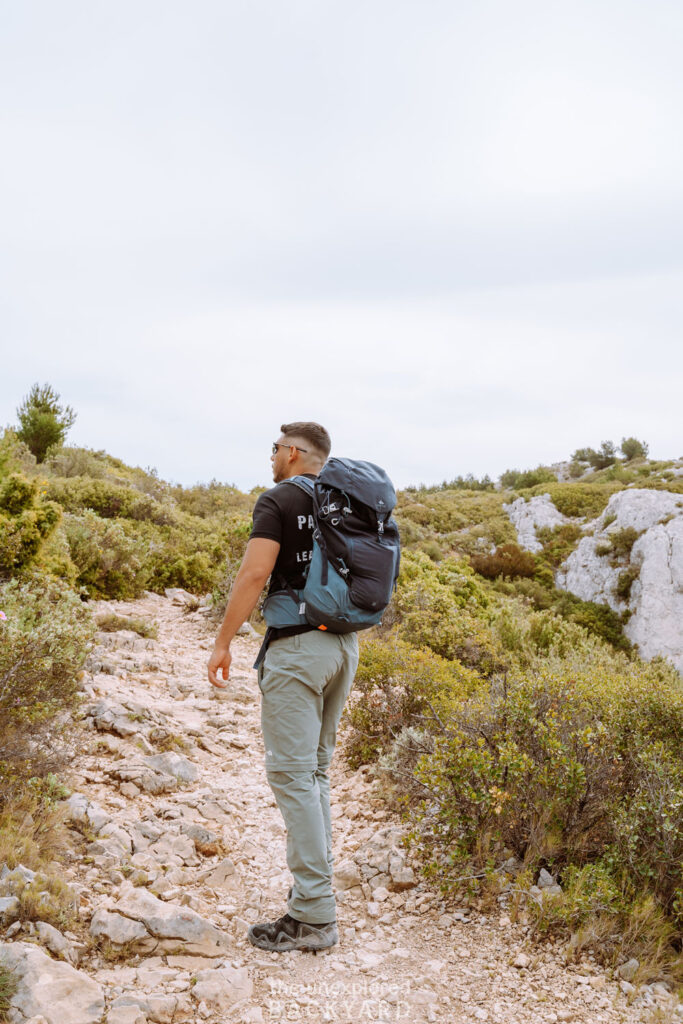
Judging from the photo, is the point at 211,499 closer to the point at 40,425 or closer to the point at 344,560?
the point at 40,425

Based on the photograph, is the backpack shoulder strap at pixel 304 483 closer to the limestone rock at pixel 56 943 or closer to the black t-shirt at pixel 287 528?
the black t-shirt at pixel 287 528

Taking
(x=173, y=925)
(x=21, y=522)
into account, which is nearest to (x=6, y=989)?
(x=173, y=925)

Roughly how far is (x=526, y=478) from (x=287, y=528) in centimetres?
3041

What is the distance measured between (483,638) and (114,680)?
4.14 metres

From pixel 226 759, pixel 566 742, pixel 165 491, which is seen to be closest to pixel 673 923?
pixel 566 742

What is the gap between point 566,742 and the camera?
12.0ft

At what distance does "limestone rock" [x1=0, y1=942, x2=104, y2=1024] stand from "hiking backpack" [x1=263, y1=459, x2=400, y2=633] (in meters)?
1.49

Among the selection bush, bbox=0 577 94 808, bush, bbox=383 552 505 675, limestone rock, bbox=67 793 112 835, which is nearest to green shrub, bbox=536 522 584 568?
bush, bbox=383 552 505 675

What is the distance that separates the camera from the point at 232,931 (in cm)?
312

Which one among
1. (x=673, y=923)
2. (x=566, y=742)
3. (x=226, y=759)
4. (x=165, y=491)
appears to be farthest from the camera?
(x=165, y=491)

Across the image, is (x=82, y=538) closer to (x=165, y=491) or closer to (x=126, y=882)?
(x=126, y=882)

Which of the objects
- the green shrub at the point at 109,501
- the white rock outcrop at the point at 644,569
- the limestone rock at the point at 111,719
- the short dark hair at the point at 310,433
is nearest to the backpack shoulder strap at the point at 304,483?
the short dark hair at the point at 310,433

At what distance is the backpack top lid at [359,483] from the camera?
2.92m

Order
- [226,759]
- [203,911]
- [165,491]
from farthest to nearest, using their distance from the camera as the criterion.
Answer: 1. [165,491]
2. [226,759]
3. [203,911]
